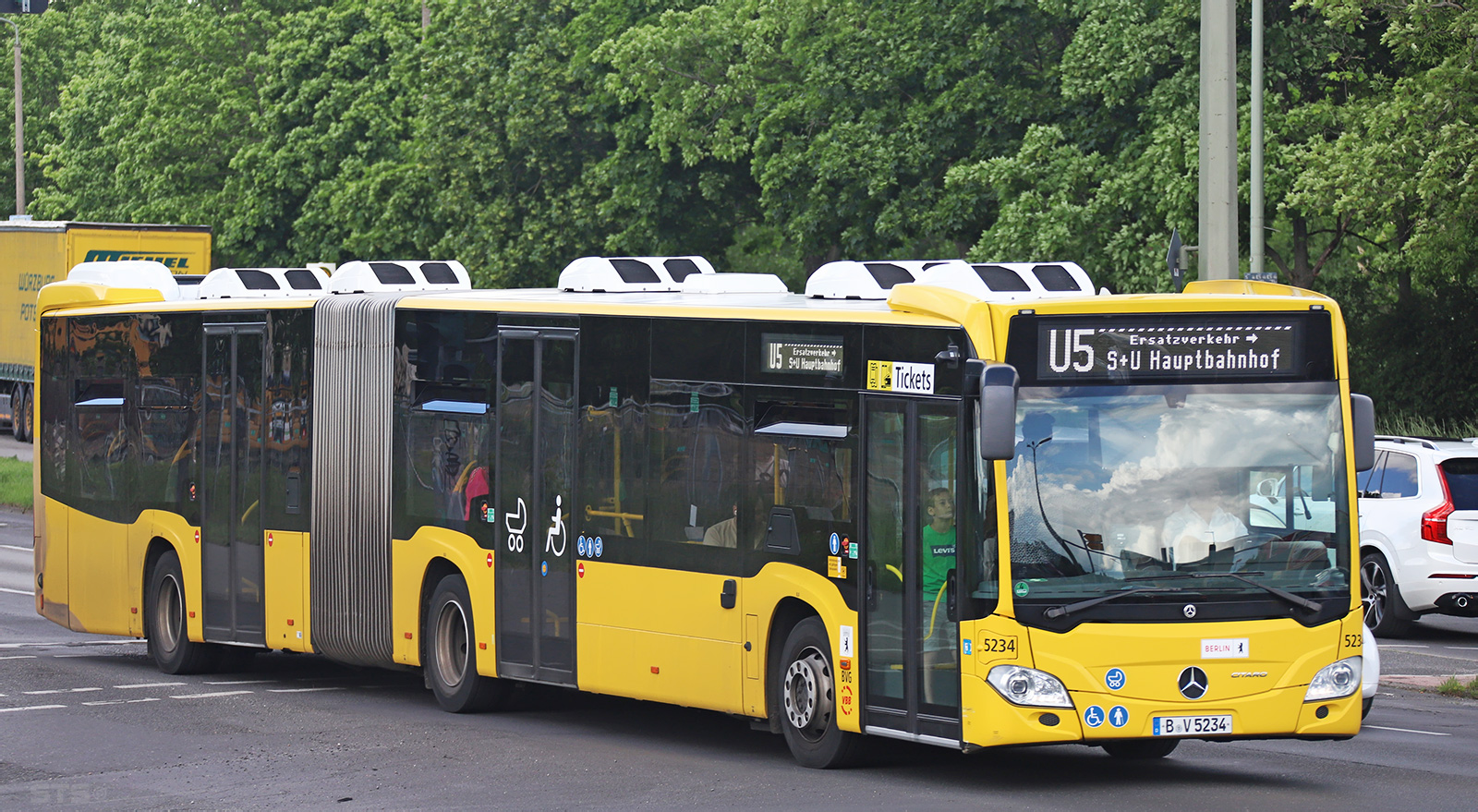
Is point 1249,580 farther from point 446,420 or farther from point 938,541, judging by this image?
point 446,420

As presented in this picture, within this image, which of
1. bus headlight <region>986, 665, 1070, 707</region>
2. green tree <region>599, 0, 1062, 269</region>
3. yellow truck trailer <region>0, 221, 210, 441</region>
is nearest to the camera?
bus headlight <region>986, 665, 1070, 707</region>

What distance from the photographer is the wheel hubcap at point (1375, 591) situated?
19.5 m

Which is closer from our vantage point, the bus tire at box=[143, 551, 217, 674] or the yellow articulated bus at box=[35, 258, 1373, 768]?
the yellow articulated bus at box=[35, 258, 1373, 768]

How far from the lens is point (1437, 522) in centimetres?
1880

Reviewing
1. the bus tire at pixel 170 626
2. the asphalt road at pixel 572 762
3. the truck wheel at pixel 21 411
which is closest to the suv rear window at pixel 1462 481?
the asphalt road at pixel 572 762

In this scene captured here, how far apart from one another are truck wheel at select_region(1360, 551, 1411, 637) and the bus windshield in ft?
29.1

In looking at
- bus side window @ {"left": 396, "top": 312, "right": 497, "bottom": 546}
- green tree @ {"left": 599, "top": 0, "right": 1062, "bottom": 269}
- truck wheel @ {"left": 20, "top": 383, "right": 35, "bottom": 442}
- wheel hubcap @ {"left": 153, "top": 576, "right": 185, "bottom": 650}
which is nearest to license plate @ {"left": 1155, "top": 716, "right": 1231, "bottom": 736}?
bus side window @ {"left": 396, "top": 312, "right": 497, "bottom": 546}

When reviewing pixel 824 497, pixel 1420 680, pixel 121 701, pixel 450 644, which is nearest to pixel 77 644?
pixel 121 701

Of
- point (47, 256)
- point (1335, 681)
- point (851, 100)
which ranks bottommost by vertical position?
point (1335, 681)

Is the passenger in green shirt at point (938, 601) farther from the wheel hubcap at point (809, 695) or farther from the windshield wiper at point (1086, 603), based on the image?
the wheel hubcap at point (809, 695)

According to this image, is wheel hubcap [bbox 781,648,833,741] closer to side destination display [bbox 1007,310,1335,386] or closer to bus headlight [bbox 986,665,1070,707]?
bus headlight [bbox 986,665,1070,707]

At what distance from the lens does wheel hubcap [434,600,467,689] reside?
14.9m

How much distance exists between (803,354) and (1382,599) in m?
9.62

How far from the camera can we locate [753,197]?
1633 inches
